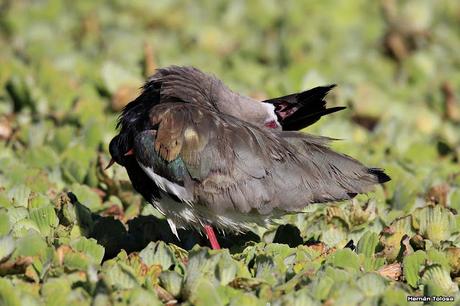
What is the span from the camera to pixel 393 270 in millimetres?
4441

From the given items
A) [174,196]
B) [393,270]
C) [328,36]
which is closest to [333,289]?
[393,270]

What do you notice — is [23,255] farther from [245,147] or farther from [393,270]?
[393,270]

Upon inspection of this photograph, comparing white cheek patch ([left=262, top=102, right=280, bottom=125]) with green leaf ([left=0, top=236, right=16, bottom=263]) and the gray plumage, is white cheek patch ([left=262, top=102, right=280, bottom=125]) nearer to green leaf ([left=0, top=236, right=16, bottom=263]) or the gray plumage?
the gray plumage

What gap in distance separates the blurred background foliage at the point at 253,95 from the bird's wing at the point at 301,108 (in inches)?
20.0

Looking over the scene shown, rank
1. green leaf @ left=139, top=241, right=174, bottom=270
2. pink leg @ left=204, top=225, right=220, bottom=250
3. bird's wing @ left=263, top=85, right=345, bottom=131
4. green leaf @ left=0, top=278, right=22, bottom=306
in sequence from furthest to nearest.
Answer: bird's wing @ left=263, top=85, right=345, bottom=131
pink leg @ left=204, top=225, right=220, bottom=250
green leaf @ left=139, top=241, right=174, bottom=270
green leaf @ left=0, top=278, right=22, bottom=306

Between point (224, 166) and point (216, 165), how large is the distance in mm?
38

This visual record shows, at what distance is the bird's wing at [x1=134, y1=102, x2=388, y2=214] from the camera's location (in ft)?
14.4

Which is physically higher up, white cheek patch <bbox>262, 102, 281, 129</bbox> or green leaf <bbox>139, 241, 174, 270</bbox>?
white cheek patch <bbox>262, 102, 281, 129</bbox>

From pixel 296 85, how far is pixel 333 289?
3.76 meters

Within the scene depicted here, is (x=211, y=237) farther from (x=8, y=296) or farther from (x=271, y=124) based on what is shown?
(x=8, y=296)

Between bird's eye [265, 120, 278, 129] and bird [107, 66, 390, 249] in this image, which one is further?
bird's eye [265, 120, 278, 129]

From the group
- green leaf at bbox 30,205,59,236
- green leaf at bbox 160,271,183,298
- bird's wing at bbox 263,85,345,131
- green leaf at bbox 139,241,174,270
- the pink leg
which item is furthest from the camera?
bird's wing at bbox 263,85,345,131

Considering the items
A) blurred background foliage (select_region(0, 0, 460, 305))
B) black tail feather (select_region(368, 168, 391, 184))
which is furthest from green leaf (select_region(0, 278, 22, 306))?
black tail feather (select_region(368, 168, 391, 184))

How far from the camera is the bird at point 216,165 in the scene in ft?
14.5
